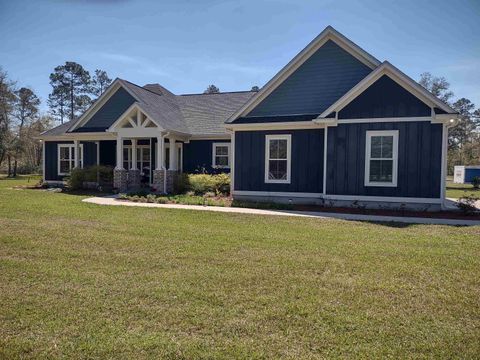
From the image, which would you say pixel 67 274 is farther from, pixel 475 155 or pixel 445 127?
pixel 475 155

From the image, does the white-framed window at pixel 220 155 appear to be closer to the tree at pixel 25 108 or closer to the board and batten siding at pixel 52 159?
the board and batten siding at pixel 52 159

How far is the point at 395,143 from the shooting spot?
11805 mm

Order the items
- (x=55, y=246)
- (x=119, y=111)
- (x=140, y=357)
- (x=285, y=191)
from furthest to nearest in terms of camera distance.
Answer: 1. (x=119, y=111)
2. (x=285, y=191)
3. (x=55, y=246)
4. (x=140, y=357)

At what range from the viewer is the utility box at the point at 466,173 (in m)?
34.5

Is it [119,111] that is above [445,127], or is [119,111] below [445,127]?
above

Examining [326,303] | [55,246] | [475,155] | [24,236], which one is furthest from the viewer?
[475,155]

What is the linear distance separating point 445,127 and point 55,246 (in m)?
12.2

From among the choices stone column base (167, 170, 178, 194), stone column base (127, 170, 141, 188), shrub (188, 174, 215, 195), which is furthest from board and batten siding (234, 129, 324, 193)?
stone column base (127, 170, 141, 188)

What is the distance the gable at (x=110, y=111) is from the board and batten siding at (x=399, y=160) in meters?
12.5

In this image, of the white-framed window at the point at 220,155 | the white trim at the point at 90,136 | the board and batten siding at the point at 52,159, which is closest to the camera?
the white-framed window at the point at 220,155

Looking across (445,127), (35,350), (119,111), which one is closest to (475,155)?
(445,127)

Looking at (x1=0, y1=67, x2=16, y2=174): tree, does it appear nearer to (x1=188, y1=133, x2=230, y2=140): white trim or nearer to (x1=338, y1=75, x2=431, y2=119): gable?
(x1=188, y1=133, x2=230, y2=140): white trim

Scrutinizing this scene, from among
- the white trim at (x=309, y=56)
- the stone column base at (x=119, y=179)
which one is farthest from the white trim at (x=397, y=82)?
the stone column base at (x=119, y=179)

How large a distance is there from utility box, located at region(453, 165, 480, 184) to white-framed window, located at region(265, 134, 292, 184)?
3016cm
